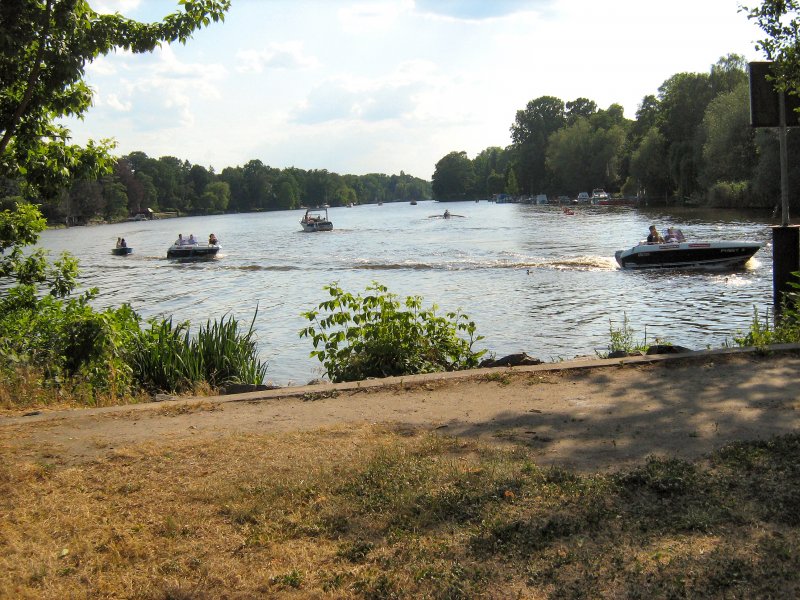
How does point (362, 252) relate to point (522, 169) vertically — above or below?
below

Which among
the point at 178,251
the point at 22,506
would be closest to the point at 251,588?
the point at 22,506

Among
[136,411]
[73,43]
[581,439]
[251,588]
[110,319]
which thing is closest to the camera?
[251,588]

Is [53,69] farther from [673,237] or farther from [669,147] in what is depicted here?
[669,147]

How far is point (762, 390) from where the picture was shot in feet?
21.2

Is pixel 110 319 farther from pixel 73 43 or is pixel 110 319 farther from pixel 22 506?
pixel 22 506

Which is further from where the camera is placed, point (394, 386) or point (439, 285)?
point (439, 285)

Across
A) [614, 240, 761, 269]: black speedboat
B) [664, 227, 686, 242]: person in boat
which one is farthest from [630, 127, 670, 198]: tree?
[614, 240, 761, 269]: black speedboat

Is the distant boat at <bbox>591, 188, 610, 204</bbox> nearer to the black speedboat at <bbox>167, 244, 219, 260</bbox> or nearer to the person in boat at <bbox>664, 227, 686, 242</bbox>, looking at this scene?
the black speedboat at <bbox>167, 244, 219, 260</bbox>

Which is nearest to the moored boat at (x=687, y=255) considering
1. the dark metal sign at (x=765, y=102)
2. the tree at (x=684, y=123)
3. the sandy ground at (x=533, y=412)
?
the dark metal sign at (x=765, y=102)

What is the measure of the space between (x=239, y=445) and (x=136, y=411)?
1777 millimetres

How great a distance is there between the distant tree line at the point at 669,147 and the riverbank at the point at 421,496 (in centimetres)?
3287

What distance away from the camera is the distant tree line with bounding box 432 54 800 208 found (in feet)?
213

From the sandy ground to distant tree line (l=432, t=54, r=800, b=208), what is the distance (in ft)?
103

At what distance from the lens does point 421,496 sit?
4359 millimetres
